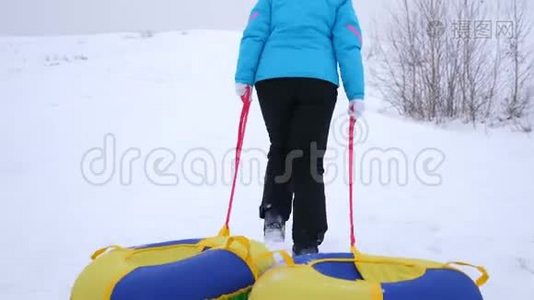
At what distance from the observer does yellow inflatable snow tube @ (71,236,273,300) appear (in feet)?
4.61

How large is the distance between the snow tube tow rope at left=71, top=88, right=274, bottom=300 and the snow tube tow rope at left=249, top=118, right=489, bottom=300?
0.13 m

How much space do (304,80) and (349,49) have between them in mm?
272

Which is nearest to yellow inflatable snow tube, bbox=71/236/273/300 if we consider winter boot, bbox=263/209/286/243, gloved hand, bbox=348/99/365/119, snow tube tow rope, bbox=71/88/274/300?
snow tube tow rope, bbox=71/88/274/300

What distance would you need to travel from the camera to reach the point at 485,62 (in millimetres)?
6988

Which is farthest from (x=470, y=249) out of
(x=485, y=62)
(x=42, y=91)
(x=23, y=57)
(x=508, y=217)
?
(x=23, y=57)

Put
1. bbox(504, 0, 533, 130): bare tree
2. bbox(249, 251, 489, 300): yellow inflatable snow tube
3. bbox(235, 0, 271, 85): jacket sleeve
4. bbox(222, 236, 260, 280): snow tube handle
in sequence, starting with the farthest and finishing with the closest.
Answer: bbox(504, 0, 533, 130): bare tree → bbox(235, 0, 271, 85): jacket sleeve → bbox(222, 236, 260, 280): snow tube handle → bbox(249, 251, 489, 300): yellow inflatable snow tube

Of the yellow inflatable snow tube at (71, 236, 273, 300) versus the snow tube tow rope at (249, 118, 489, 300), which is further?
the yellow inflatable snow tube at (71, 236, 273, 300)

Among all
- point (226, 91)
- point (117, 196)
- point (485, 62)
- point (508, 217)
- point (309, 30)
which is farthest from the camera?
point (226, 91)

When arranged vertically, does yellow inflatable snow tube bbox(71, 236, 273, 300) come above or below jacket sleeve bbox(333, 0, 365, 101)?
below

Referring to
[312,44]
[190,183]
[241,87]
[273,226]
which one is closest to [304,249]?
[273,226]

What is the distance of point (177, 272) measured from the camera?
145cm

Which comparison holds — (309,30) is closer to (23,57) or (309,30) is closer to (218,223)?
(218,223)

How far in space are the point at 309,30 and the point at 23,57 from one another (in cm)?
1040

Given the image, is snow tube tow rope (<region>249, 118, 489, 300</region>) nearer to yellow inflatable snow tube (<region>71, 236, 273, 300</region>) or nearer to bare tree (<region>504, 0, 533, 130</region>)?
yellow inflatable snow tube (<region>71, 236, 273, 300</region>)
